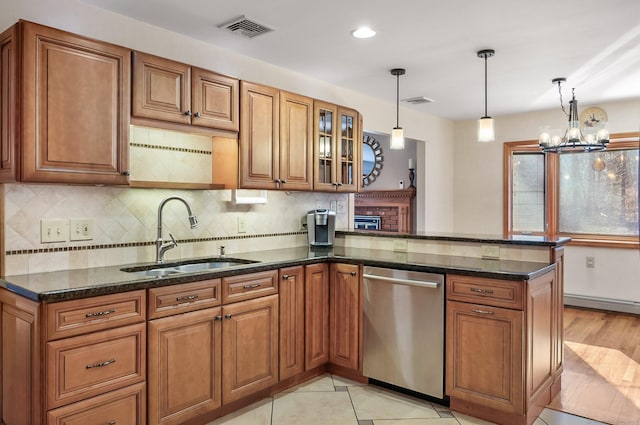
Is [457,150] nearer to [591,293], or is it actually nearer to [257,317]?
[591,293]

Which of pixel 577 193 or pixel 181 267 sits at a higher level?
pixel 577 193

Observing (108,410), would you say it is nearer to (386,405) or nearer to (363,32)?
(386,405)

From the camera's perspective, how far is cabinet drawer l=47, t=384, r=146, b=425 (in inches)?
81.2

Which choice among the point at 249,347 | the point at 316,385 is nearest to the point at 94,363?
the point at 249,347

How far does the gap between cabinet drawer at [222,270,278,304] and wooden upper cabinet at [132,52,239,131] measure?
3.27 ft

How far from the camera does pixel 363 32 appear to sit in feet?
10.6

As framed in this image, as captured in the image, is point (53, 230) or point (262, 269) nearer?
point (53, 230)

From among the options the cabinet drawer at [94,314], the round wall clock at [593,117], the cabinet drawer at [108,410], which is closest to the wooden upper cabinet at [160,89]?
the cabinet drawer at [94,314]

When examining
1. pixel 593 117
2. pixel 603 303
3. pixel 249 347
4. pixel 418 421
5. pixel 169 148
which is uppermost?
pixel 593 117

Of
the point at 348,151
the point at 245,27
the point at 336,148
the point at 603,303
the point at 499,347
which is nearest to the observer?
the point at 499,347

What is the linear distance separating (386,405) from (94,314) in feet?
6.12

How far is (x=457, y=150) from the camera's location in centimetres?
668

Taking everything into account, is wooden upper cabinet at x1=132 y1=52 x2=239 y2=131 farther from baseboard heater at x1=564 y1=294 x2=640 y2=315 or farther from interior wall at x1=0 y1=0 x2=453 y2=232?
baseboard heater at x1=564 y1=294 x2=640 y2=315

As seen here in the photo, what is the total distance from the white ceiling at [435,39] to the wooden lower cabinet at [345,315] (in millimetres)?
1682
